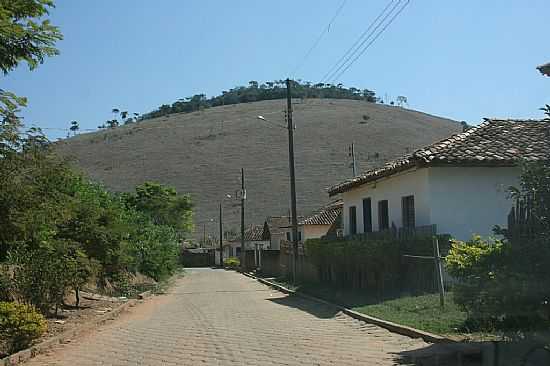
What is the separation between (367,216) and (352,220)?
103 inches

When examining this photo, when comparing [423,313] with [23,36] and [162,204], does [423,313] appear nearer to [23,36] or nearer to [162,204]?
[23,36]

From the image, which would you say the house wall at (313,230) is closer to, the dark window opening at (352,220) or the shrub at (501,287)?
the dark window opening at (352,220)

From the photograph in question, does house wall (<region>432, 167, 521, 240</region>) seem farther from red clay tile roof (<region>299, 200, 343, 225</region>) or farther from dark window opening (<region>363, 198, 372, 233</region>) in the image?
red clay tile roof (<region>299, 200, 343, 225</region>)

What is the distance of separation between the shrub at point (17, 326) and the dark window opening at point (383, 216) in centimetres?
1443

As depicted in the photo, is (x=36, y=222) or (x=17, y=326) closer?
(x=17, y=326)

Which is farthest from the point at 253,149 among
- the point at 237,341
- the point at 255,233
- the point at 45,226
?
the point at 237,341

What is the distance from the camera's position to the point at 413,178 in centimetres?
2098

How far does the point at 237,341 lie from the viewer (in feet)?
42.8

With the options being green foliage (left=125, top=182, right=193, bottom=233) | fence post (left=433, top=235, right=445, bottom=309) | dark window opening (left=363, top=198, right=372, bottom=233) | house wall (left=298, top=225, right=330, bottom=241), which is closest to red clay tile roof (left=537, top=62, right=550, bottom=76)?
fence post (left=433, top=235, right=445, bottom=309)

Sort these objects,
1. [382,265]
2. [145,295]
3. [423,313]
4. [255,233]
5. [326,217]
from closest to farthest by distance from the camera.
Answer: [423,313] → [382,265] → [145,295] → [326,217] → [255,233]

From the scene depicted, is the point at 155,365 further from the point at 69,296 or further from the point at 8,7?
the point at 69,296

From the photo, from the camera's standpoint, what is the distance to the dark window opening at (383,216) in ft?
80.0

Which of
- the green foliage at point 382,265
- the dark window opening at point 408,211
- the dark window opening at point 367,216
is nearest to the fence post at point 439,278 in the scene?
the green foliage at point 382,265

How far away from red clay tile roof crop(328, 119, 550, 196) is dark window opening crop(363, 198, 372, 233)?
324 cm
